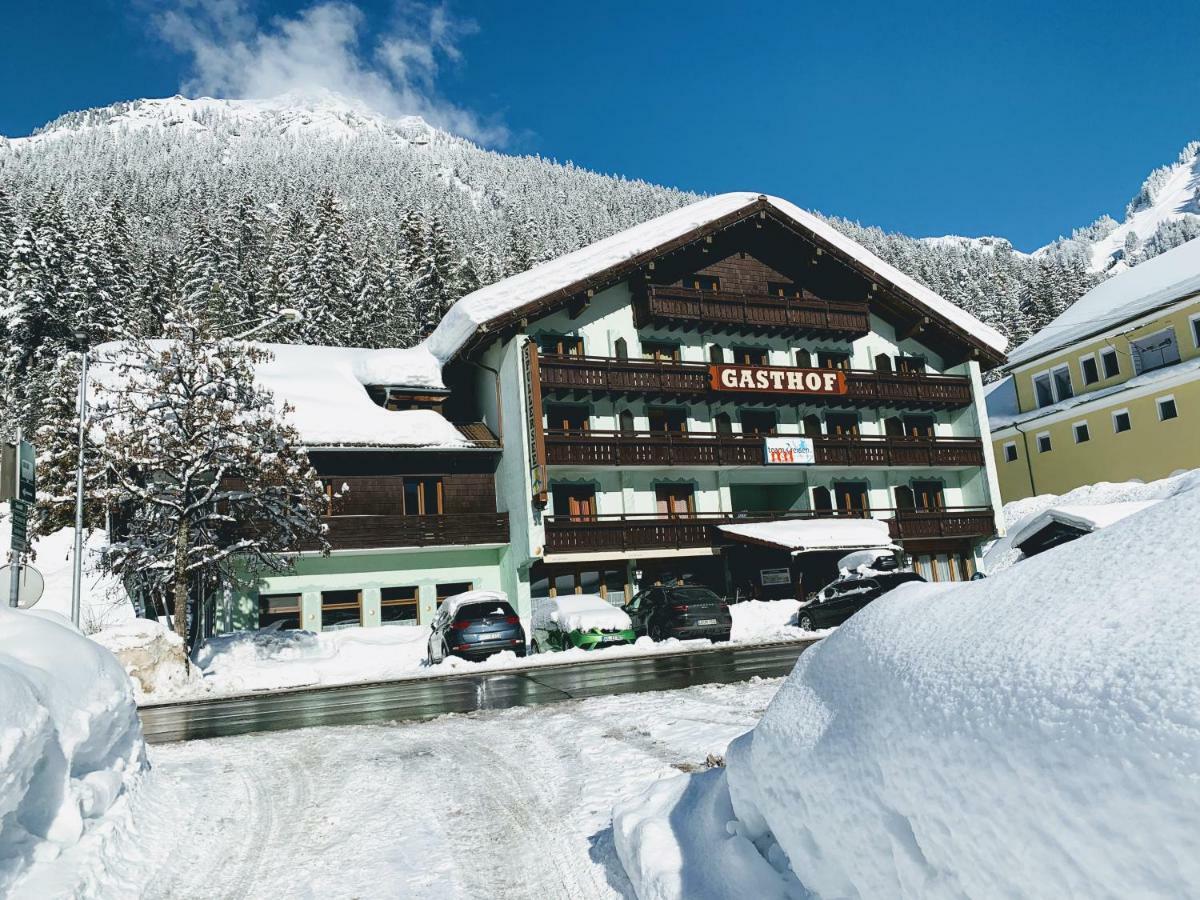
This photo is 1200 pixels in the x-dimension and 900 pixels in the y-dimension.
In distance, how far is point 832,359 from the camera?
38.8 meters

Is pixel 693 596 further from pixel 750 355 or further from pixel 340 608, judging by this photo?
pixel 750 355

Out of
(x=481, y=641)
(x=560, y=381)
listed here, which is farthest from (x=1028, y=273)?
(x=481, y=641)

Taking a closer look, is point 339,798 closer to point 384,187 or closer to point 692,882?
point 692,882

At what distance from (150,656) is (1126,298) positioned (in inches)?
1677

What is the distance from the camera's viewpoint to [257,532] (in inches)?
1001

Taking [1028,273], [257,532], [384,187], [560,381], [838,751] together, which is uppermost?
[384,187]

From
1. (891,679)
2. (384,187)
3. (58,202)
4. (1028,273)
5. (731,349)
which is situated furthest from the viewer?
(384,187)

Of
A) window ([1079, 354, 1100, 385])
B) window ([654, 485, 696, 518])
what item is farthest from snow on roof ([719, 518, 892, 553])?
window ([1079, 354, 1100, 385])

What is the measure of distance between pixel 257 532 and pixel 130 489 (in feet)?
12.6

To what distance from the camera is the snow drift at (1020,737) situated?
213cm

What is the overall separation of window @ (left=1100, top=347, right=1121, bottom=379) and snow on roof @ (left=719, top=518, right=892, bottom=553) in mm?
15011

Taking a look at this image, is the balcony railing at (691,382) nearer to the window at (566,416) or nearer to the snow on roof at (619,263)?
the window at (566,416)

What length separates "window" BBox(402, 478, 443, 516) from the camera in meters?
32.1

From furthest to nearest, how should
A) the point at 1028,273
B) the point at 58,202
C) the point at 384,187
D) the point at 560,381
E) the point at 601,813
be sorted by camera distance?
the point at 384,187
the point at 1028,273
the point at 58,202
the point at 560,381
the point at 601,813
